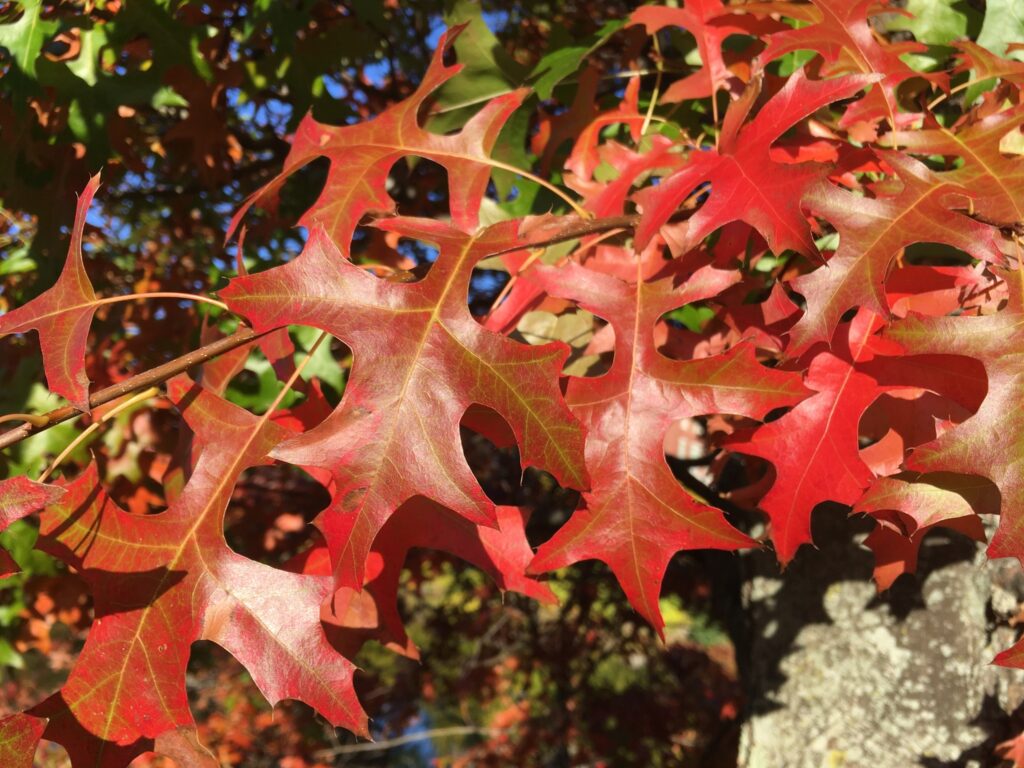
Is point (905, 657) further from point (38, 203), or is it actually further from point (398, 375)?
point (38, 203)

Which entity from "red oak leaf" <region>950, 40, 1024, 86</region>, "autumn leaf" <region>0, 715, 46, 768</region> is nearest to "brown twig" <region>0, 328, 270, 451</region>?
"autumn leaf" <region>0, 715, 46, 768</region>

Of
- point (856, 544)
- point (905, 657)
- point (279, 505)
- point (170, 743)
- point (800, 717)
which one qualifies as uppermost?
point (170, 743)

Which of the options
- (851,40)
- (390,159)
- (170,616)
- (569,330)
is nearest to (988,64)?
(851,40)

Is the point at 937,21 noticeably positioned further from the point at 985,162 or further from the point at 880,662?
the point at 880,662

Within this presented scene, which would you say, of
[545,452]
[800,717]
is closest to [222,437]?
[545,452]

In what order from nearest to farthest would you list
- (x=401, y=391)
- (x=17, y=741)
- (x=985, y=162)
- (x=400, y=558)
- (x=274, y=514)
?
(x=17, y=741)
(x=401, y=391)
(x=985, y=162)
(x=400, y=558)
(x=274, y=514)

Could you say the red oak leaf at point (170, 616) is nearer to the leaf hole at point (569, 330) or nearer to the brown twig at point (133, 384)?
the brown twig at point (133, 384)

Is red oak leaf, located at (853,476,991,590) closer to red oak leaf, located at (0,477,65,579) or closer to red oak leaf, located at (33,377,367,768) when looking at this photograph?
red oak leaf, located at (33,377,367,768)
